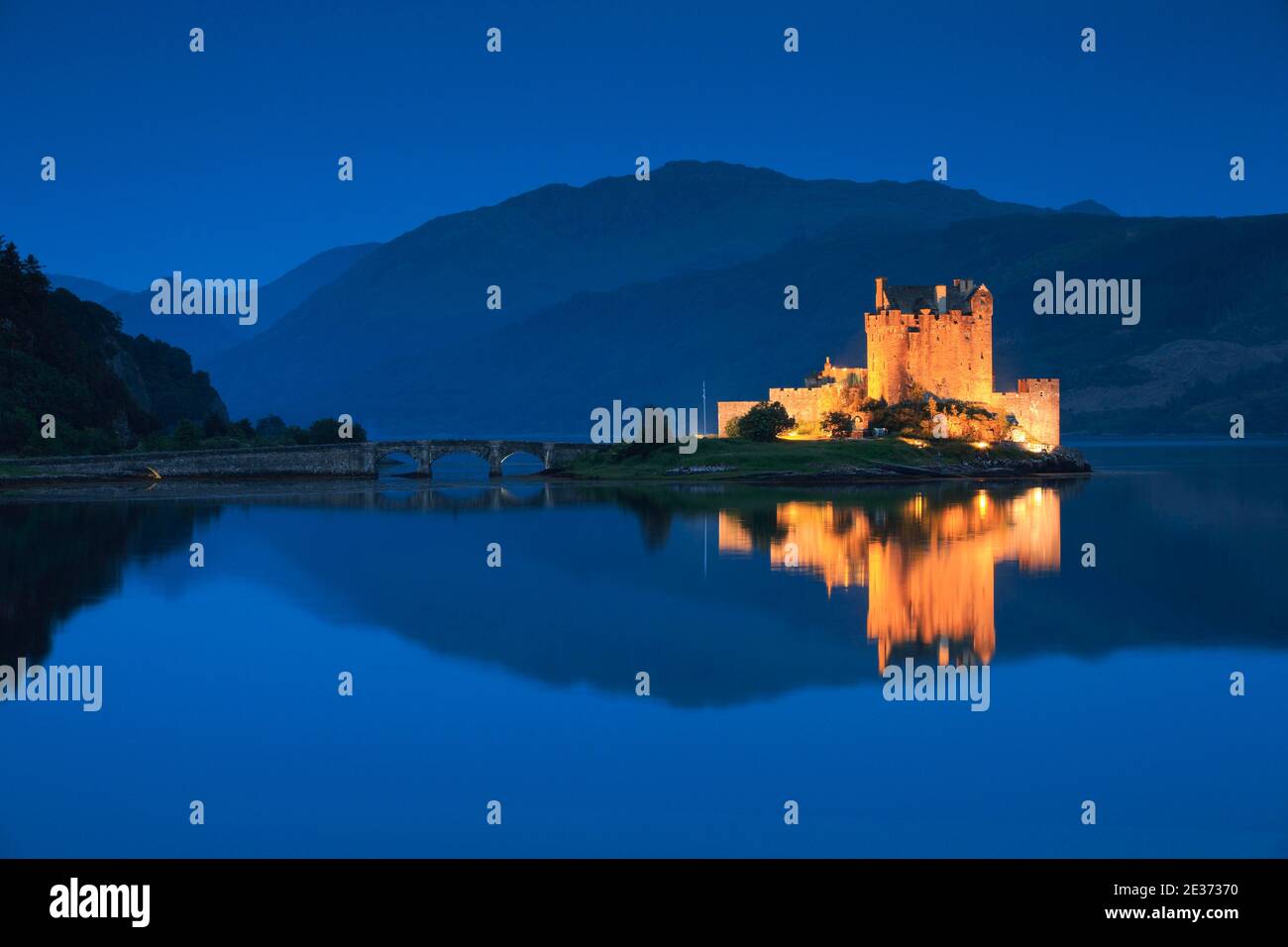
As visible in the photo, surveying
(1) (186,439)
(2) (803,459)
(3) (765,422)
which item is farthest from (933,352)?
(1) (186,439)

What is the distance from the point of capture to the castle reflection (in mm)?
32375

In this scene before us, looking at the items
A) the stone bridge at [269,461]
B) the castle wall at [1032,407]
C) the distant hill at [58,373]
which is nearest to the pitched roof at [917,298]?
the castle wall at [1032,407]

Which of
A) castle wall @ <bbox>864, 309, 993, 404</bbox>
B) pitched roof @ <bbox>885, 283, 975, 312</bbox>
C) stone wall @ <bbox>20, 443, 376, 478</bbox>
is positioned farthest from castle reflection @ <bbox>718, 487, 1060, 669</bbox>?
stone wall @ <bbox>20, 443, 376, 478</bbox>

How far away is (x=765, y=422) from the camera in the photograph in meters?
104

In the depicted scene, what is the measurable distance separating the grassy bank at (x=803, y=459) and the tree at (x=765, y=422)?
170 cm

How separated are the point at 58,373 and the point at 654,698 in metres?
95.7

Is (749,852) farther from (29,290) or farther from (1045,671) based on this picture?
(29,290)

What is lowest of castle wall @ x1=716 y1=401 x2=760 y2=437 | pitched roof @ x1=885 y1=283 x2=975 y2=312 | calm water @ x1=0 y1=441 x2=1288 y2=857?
calm water @ x1=0 y1=441 x2=1288 y2=857

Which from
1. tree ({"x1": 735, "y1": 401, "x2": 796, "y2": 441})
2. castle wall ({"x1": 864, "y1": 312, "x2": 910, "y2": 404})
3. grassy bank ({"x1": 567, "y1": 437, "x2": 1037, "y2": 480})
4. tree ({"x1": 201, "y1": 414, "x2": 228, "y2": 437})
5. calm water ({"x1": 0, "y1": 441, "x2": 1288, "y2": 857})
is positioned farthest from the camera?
tree ({"x1": 201, "y1": 414, "x2": 228, "y2": 437})

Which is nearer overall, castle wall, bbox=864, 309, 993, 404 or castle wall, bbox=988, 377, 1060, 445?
castle wall, bbox=864, 309, 993, 404

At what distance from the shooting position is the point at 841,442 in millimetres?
99688

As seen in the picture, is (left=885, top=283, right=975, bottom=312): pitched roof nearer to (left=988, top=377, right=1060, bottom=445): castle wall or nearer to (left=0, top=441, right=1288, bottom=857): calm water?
(left=988, top=377, right=1060, bottom=445): castle wall

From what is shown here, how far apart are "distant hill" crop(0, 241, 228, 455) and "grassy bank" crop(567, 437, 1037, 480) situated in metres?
38.0

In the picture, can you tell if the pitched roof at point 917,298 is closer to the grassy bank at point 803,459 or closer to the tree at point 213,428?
the grassy bank at point 803,459
